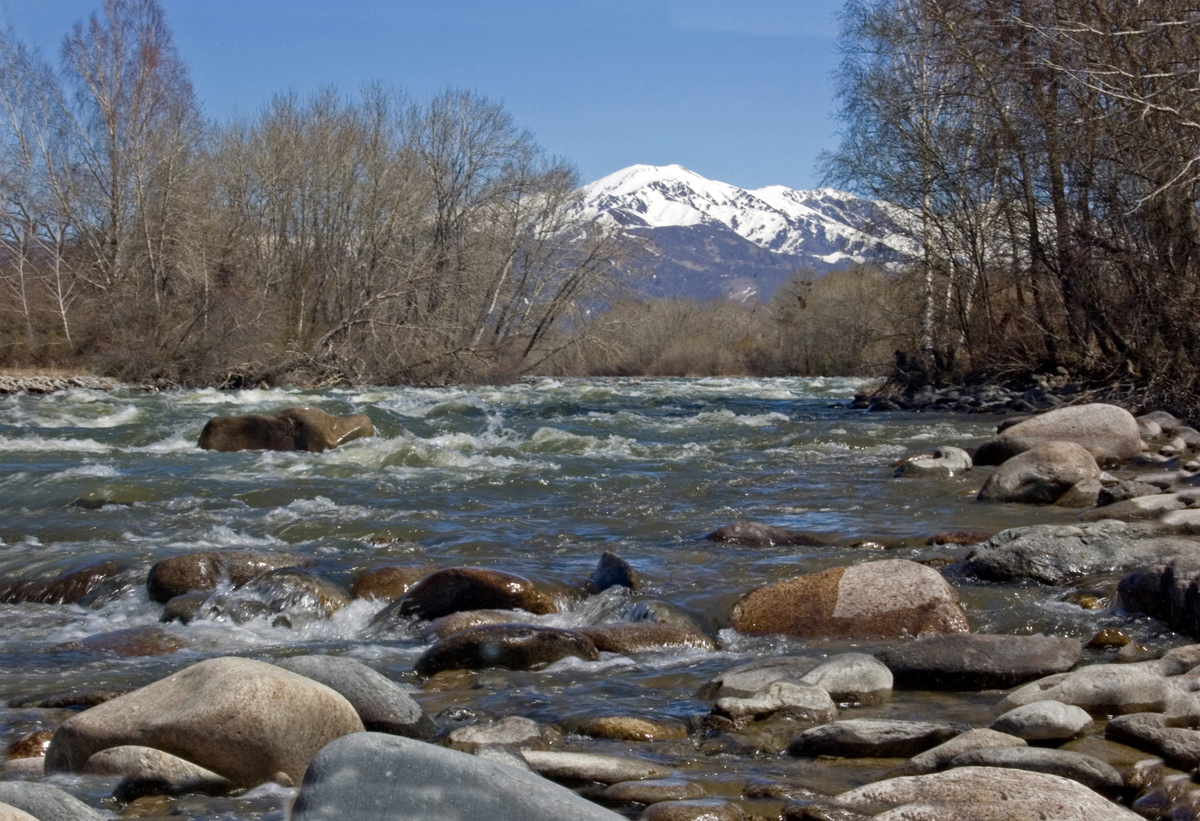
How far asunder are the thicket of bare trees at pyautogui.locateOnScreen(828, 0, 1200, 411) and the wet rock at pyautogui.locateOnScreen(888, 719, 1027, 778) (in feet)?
29.2

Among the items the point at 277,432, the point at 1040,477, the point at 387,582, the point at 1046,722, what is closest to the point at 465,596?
the point at 387,582

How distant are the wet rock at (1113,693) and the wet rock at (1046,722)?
16 centimetres

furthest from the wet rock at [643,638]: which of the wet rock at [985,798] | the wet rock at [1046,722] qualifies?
the wet rock at [985,798]

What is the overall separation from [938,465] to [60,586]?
25.9ft

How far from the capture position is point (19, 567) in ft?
23.0

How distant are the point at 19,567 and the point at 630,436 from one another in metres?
8.90

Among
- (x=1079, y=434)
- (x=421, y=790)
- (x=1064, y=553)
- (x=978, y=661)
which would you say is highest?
(x=1079, y=434)

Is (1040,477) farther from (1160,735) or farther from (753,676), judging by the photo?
(1160,735)

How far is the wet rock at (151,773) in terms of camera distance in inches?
130

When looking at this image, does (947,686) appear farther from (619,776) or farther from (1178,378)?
(1178,378)

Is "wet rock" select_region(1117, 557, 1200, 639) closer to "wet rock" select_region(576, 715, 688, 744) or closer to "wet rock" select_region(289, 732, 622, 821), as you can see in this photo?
"wet rock" select_region(576, 715, 688, 744)

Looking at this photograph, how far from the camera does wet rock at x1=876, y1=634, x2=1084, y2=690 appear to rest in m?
4.34

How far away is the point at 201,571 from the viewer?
6.40 metres

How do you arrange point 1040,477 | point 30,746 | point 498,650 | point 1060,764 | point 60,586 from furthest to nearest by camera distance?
point 1040,477 → point 60,586 → point 498,650 → point 30,746 → point 1060,764
